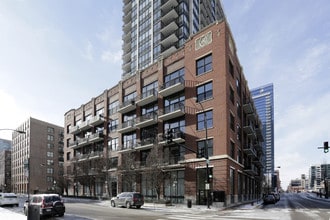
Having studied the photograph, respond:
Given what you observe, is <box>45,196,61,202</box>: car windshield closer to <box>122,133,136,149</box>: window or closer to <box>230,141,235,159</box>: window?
<box>230,141,235,159</box>: window

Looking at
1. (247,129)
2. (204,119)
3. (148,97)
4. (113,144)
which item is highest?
(148,97)

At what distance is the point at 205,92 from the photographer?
4112 cm

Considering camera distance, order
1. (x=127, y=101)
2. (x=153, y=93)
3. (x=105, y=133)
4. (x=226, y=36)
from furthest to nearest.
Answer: (x=105, y=133) → (x=127, y=101) → (x=153, y=93) → (x=226, y=36)

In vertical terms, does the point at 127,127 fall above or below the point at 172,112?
below

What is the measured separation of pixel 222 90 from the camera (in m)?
38.9

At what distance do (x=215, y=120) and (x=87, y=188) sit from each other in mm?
38538

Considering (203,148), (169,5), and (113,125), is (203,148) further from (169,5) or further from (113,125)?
(169,5)

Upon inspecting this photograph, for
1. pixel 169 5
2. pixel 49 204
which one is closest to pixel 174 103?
pixel 49 204

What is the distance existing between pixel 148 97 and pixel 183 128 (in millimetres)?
7903

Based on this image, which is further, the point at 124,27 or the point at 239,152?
the point at 124,27

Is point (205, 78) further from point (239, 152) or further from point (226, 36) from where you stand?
point (239, 152)

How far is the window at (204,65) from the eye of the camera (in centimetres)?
4125

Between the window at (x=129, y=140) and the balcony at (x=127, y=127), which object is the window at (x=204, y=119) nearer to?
the balcony at (x=127, y=127)

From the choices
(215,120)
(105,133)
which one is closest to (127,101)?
(105,133)
